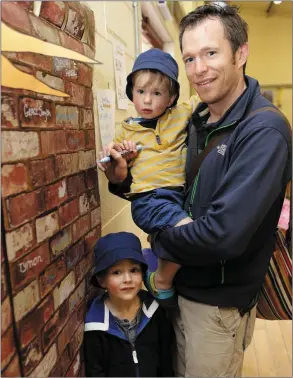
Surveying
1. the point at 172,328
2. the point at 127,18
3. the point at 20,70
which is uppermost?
the point at 127,18

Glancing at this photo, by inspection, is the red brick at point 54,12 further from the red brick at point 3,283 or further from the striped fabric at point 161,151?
the red brick at point 3,283

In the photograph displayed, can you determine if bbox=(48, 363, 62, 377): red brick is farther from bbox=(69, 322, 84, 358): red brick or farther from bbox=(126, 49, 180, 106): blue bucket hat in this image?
bbox=(126, 49, 180, 106): blue bucket hat

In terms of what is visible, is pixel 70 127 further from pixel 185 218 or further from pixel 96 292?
pixel 96 292

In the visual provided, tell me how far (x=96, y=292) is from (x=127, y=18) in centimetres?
166

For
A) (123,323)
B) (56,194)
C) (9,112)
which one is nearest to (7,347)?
(56,194)

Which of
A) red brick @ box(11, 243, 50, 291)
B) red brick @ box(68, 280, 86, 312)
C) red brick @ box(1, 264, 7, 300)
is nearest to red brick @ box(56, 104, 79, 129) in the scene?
red brick @ box(11, 243, 50, 291)

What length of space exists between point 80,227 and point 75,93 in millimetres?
518

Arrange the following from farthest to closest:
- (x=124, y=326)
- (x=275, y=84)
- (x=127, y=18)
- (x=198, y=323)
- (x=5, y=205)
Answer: (x=275, y=84), (x=127, y=18), (x=124, y=326), (x=198, y=323), (x=5, y=205)

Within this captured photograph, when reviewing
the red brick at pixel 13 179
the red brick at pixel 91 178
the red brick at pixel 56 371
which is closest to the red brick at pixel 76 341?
the red brick at pixel 56 371

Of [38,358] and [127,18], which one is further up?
[127,18]

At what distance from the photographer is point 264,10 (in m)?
8.33

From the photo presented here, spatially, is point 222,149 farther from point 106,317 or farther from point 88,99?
point 106,317

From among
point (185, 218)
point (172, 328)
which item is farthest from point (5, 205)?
point (172, 328)

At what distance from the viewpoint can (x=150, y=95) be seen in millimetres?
1501
